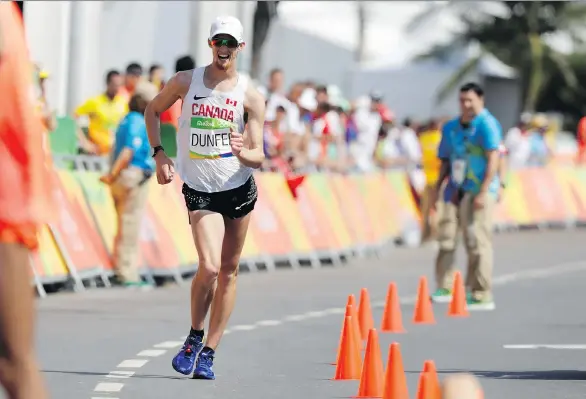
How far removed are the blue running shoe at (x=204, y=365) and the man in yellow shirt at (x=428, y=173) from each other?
15673 millimetres

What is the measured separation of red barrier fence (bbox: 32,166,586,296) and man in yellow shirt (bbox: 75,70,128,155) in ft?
5.10

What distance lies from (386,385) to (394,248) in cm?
1656

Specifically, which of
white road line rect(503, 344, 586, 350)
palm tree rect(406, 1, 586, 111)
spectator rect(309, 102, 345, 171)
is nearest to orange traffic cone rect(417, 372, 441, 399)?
white road line rect(503, 344, 586, 350)

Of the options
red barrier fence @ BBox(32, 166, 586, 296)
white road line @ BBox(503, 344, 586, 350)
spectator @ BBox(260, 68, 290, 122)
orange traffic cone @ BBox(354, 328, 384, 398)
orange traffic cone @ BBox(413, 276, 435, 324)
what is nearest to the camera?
orange traffic cone @ BBox(354, 328, 384, 398)

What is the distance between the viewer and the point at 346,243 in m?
21.9

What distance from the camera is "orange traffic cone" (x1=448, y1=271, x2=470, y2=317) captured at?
579 inches

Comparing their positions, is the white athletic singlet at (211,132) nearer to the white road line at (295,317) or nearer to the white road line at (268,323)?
the white road line at (268,323)

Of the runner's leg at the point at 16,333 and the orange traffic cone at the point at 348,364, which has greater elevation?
the runner's leg at the point at 16,333

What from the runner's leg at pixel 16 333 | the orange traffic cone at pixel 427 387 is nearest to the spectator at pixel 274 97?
the orange traffic cone at pixel 427 387

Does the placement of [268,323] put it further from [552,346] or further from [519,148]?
[519,148]

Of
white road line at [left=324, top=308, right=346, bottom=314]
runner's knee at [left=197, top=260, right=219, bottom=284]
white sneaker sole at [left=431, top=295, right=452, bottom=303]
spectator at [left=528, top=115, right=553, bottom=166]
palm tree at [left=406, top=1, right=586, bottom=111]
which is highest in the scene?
runner's knee at [left=197, top=260, right=219, bottom=284]

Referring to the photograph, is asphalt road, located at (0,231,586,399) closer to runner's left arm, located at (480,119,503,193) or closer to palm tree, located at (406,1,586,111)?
runner's left arm, located at (480,119,503,193)

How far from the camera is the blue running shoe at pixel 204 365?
10070 millimetres

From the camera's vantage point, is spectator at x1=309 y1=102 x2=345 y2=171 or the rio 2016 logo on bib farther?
spectator at x1=309 y1=102 x2=345 y2=171
